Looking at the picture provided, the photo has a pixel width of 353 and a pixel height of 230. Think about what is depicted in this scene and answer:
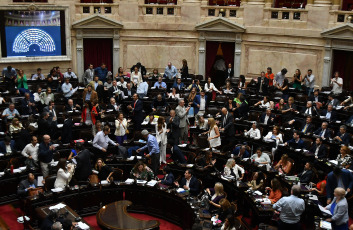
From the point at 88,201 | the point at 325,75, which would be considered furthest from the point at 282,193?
the point at 325,75

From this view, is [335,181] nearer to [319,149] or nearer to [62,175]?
[319,149]

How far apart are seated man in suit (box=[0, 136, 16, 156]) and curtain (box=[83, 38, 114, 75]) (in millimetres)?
9321

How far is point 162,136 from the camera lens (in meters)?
13.8

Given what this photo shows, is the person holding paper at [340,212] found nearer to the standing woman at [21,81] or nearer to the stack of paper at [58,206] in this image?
the stack of paper at [58,206]

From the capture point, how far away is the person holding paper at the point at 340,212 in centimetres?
909

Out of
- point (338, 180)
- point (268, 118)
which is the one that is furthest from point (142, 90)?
point (338, 180)

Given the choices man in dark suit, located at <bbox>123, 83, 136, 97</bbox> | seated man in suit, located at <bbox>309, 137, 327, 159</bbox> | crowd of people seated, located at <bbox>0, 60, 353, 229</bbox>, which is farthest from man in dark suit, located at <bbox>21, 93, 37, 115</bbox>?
seated man in suit, located at <bbox>309, 137, 327, 159</bbox>

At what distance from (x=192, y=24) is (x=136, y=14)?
263 centimetres

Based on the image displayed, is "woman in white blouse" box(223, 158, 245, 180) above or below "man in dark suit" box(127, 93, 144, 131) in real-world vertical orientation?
below

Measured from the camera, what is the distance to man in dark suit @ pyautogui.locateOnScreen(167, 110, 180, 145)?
14.6 meters

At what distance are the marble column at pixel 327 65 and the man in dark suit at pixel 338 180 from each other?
949cm

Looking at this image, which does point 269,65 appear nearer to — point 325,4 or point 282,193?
point 325,4

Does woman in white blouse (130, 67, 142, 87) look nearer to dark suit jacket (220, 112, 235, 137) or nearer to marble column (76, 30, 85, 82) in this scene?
marble column (76, 30, 85, 82)

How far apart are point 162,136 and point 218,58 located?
30.2 feet
